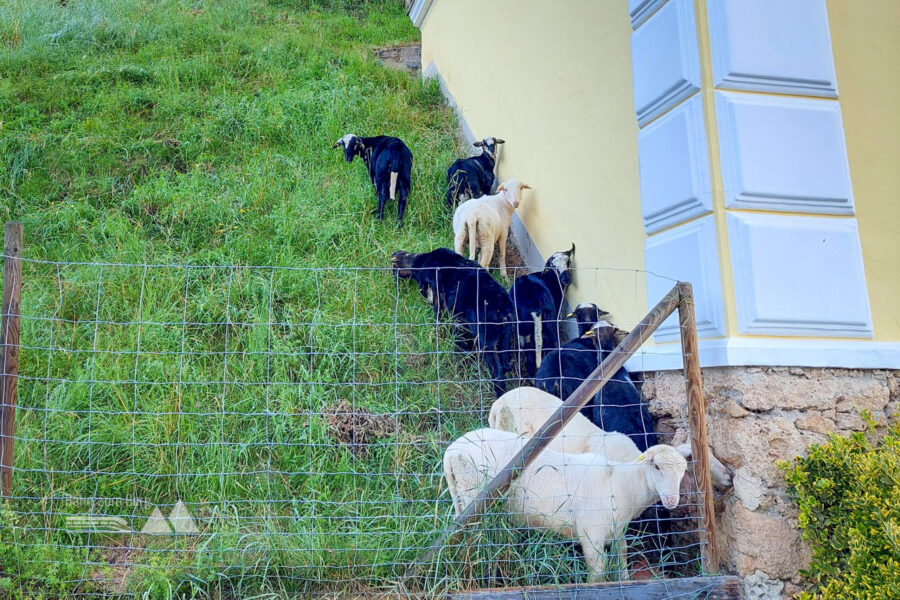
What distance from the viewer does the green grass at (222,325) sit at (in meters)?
3.54

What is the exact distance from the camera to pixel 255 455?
452 centimetres

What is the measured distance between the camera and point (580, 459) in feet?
12.3

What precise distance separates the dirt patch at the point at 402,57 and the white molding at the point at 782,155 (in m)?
→ 8.93

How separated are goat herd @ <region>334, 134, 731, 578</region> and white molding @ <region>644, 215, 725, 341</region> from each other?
0.47 metres

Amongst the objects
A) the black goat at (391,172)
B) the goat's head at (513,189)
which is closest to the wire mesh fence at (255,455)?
the black goat at (391,172)

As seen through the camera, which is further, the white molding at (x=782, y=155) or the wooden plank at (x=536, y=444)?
the white molding at (x=782, y=155)

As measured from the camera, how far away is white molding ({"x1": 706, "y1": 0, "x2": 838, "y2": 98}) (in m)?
4.07

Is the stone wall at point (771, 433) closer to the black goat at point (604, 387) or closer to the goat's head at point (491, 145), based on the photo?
the black goat at point (604, 387)

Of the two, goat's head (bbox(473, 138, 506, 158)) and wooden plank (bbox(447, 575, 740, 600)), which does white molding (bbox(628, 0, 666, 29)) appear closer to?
goat's head (bbox(473, 138, 506, 158))

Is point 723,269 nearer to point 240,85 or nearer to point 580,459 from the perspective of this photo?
point 580,459

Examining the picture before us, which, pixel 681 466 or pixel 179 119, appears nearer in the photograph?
pixel 681 466

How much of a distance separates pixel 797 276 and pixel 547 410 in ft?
5.03

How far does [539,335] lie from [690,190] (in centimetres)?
172

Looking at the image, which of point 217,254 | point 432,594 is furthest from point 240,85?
point 432,594
